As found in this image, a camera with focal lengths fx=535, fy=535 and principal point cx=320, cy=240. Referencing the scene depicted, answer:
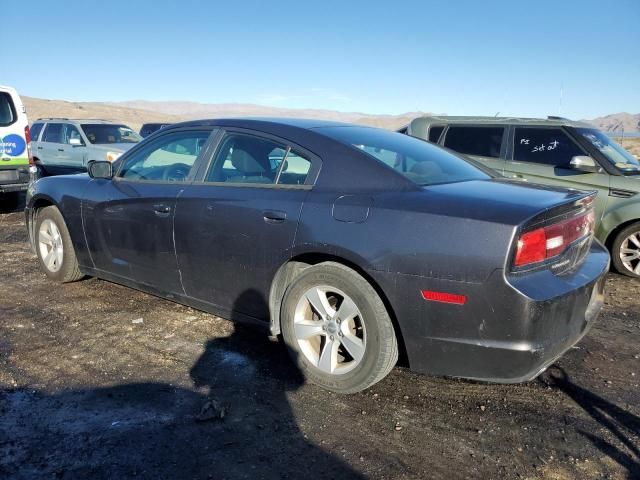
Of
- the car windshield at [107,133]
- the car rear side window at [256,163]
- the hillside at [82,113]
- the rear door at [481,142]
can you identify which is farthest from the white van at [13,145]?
the hillside at [82,113]

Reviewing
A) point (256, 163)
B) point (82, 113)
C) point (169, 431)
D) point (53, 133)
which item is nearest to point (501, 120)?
point (256, 163)

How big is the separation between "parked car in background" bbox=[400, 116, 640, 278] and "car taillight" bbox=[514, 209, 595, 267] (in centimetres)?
336

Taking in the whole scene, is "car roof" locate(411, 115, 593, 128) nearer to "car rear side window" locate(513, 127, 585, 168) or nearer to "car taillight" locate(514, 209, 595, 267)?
"car rear side window" locate(513, 127, 585, 168)

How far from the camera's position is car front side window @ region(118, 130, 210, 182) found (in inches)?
157

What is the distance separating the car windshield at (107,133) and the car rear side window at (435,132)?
336 inches

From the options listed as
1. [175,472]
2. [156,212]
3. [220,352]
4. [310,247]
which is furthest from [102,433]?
[156,212]

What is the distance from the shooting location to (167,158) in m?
4.34

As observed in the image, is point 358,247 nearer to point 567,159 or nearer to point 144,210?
point 144,210

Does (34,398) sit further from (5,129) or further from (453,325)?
(5,129)

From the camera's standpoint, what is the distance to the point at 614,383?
3.33 metres

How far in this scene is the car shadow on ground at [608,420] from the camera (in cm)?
256

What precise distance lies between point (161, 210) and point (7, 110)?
6.49m

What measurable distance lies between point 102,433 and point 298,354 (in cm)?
116

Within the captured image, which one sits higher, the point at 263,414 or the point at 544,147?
the point at 544,147
